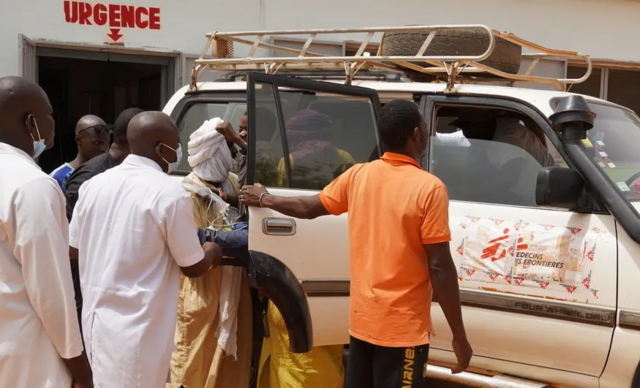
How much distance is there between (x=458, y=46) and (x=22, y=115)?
3008mm

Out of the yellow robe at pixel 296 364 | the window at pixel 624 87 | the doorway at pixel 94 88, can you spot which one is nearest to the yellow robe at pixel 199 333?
the yellow robe at pixel 296 364

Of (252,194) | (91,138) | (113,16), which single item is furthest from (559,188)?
(113,16)

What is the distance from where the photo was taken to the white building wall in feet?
25.2

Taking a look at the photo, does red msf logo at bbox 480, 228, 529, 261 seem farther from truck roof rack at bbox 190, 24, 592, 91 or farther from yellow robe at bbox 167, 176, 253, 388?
yellow robe at bbox 167, 176, 253, 388

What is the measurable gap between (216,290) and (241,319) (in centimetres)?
25

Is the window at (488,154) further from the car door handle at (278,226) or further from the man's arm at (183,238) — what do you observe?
the man's arm at (183,238)

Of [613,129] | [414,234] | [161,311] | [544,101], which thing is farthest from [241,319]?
[613,129]

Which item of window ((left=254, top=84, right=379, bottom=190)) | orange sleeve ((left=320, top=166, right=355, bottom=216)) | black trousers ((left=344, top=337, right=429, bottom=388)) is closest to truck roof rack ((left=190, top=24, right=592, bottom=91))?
window ((left=254, top=84, right=379, bottom=190))

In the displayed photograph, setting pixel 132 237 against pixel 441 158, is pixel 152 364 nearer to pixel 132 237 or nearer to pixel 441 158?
pixel 132 237

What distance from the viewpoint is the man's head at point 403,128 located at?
293 cm

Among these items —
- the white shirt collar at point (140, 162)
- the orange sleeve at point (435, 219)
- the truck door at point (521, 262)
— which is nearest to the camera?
the orange sleeve at point (435, 219)

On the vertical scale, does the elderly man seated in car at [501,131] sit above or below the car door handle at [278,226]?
above

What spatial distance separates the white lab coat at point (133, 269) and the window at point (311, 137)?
103cm

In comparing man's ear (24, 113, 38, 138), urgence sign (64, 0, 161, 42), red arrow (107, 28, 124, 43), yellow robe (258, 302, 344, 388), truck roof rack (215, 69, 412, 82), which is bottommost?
yellow robe (258, 302, 344, 388)
